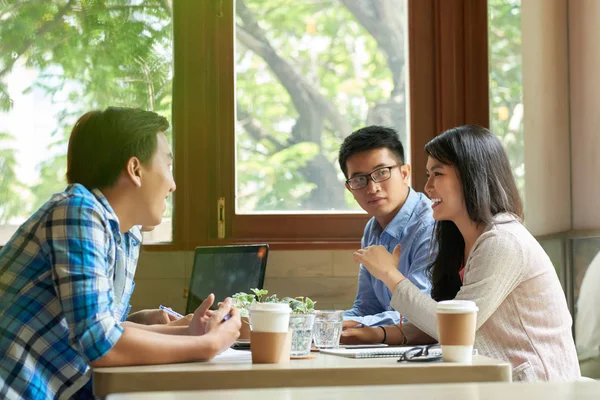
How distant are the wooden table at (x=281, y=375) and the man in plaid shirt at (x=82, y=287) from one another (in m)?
0.07

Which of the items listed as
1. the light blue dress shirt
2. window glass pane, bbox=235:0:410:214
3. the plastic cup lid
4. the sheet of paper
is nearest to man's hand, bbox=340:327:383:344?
the light blue dress shirt

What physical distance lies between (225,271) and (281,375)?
1.92 meters

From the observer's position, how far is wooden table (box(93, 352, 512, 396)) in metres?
1.58

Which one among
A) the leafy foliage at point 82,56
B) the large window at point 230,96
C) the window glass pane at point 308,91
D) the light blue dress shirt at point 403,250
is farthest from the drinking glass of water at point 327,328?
the leafy foliage at point 82,56

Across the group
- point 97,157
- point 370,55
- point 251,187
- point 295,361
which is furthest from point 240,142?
point 295,361

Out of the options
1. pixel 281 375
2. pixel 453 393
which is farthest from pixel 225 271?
pixel 453 393

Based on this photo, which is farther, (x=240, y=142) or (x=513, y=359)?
(x=240, y=142)

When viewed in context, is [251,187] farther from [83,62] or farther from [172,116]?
[83,62]

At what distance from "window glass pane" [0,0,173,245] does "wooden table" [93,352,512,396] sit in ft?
7.74

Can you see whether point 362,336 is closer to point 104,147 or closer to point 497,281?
point 497,281

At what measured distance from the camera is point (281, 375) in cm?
160

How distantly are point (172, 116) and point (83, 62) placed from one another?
0.47 metres

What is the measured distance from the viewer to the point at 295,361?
176cm

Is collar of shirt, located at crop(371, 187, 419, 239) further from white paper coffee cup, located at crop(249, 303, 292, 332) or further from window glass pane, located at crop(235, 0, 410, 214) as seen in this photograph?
white paper coffee cup, located at crop(249, 303, 292, 332)
